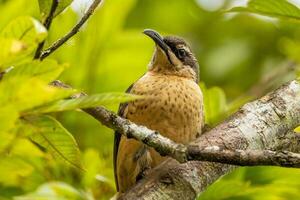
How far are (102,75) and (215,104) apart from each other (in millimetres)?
671

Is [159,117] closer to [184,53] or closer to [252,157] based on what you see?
[184,53]

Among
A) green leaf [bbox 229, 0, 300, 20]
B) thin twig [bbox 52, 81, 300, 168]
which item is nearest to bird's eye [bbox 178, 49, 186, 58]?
green leaf [bbox 229, 0, 300, 20]

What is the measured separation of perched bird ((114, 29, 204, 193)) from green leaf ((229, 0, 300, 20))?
1.28m

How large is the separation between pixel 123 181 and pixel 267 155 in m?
1.87

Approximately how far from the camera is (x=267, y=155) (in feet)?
8.43

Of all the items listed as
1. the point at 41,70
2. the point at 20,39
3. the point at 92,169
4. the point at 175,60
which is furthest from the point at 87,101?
the point at 175,60

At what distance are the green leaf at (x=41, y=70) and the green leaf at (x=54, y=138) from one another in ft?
0.55

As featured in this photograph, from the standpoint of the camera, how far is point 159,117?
4359 millimetres

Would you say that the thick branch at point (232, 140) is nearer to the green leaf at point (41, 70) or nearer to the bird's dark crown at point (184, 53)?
the green leaf at point (41, 70)

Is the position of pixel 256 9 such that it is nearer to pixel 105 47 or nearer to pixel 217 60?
pixel 105 47

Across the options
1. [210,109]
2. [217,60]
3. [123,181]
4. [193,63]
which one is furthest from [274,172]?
[217,60]

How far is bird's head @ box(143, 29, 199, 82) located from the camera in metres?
5.06

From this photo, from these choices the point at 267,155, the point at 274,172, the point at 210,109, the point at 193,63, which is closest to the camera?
the point at 267,155

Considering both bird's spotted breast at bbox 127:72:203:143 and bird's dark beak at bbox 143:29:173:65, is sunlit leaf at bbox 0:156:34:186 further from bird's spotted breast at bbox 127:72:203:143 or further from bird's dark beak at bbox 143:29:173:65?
bird's dark beak at bbox 143:29:173:65
